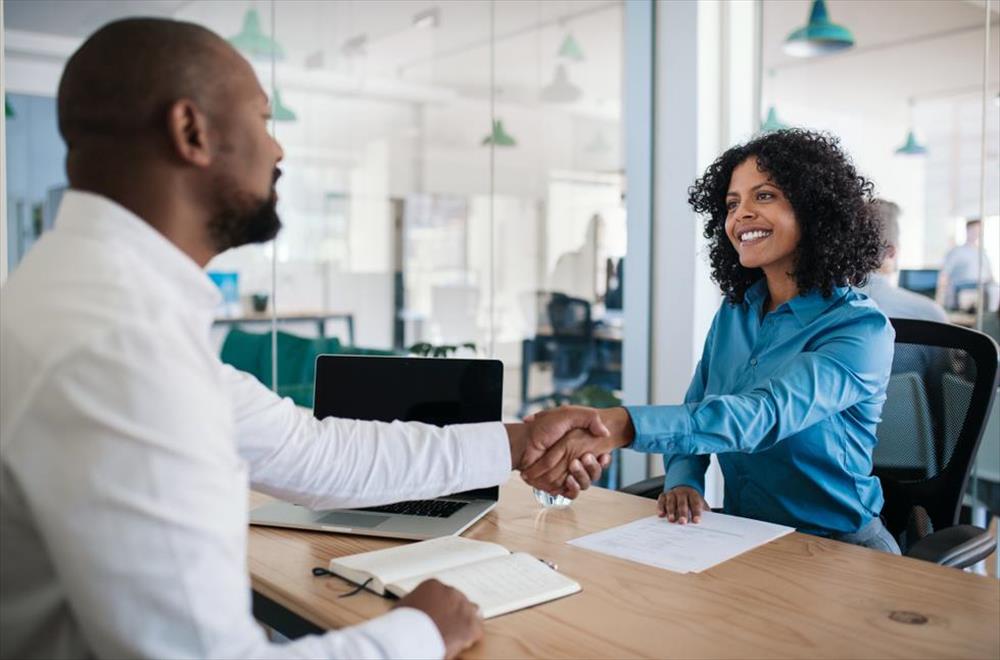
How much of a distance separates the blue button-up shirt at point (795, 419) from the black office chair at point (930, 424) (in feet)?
0.47

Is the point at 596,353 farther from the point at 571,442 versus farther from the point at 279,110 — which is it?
the point at 571,442

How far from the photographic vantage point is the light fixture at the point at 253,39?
3.17 m

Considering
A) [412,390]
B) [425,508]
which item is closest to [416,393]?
[412,390]

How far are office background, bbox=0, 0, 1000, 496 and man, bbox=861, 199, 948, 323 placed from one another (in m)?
0.05

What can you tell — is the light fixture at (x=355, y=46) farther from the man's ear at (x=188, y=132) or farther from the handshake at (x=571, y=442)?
the man's ear at (x=188, y=132)

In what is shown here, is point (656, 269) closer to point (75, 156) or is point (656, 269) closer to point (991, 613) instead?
point (991, 613)

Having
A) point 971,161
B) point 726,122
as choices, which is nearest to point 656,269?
point 726,122

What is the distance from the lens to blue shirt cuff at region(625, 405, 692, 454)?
1845 millimetres

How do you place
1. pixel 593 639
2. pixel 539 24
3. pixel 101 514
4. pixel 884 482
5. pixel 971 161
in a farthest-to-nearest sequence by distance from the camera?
pixel 539 24
pixel 971 161
pixel 884 482
pixel 593 639
pixel 101 514

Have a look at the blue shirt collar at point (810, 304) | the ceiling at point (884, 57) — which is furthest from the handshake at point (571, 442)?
the ceiling at point (884, 57)

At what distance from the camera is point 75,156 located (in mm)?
1078

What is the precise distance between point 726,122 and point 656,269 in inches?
24.1

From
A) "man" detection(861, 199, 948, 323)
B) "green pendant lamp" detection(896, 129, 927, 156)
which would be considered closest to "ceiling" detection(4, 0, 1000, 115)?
"green pendant lamp" detection(896, 129, 927, 156)

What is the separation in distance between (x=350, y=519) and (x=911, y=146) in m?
2.48
